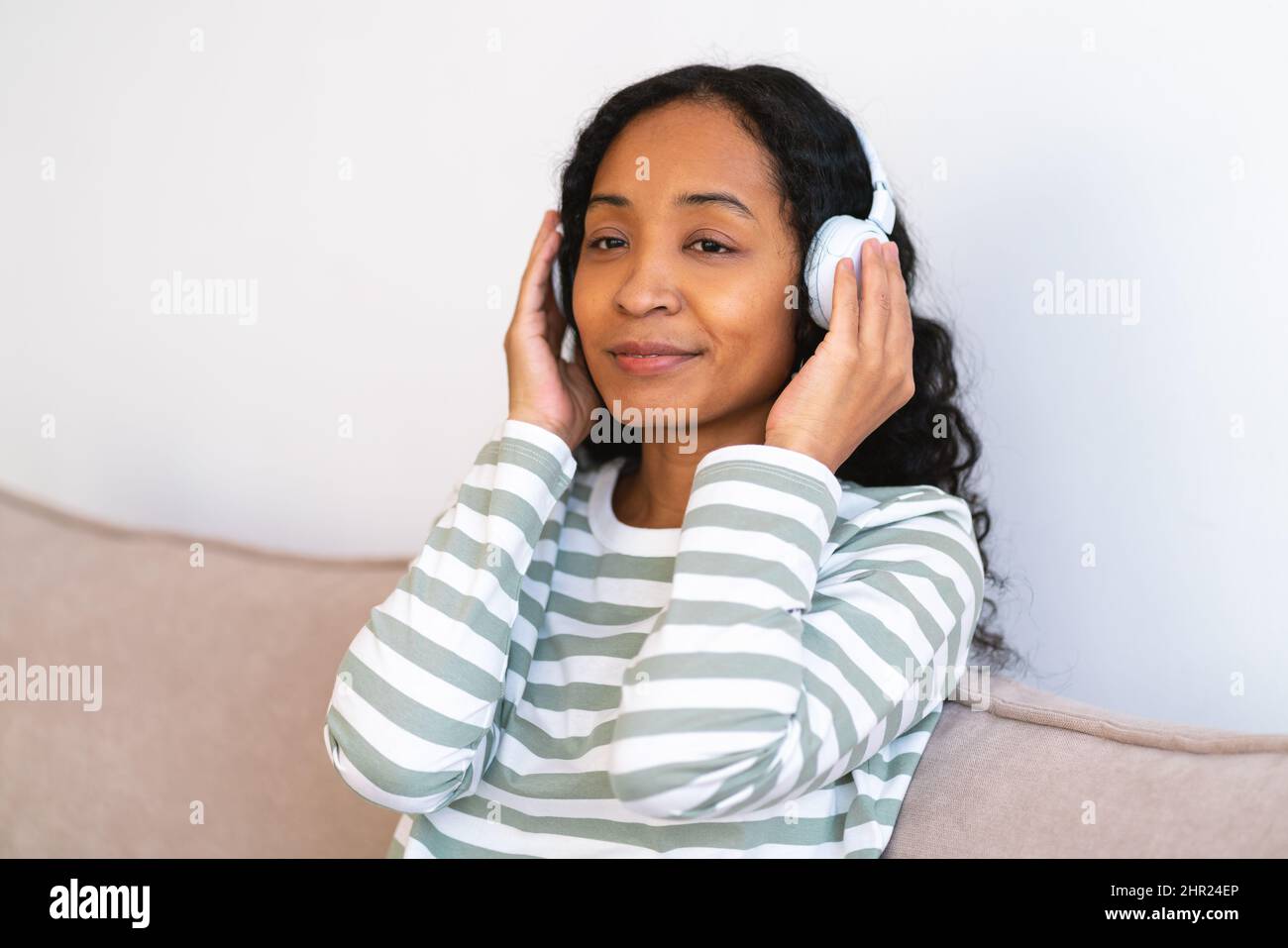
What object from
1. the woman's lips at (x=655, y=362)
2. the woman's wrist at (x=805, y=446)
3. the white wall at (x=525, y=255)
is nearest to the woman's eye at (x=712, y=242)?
the woman's lips at (x=655, y=362)

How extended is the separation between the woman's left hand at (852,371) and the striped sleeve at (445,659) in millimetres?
279

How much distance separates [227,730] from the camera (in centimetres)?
157

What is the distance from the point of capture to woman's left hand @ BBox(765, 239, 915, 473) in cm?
111

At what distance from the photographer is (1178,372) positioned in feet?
4.53

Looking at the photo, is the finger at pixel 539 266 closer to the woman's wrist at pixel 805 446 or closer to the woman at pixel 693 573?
the woman at pixel 693 573

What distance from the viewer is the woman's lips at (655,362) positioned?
121 cm

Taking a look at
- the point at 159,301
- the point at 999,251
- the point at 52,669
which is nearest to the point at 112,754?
the point at 52,669

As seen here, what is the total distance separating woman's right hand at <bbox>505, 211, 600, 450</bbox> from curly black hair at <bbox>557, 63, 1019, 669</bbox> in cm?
5

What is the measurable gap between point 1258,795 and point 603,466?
2.56ft

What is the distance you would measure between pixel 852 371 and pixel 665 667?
34 cm

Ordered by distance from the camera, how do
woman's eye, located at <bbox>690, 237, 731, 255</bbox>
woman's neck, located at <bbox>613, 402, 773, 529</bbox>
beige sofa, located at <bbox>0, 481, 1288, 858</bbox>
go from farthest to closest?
woman's neck, located at <bbox>613, 402, 773, 529</bbox>
woman's eye, located at <bbox>690, 237, 731, 255</bbox>
beige sofa, located at <bbox>0, 481, 1288, 858</bbox>

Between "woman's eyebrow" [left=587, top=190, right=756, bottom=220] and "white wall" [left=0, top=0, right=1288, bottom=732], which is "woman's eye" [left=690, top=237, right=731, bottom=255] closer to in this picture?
"woman's eyebrow" [left=587, top=190, right=756, bottom=220]

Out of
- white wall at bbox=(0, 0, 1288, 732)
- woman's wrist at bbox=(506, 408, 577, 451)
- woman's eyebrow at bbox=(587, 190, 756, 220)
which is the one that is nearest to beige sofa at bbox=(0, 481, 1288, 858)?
white wall at bbox=(0, 0, 1288, 732)

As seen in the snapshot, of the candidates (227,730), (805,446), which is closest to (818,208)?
(805,446)
